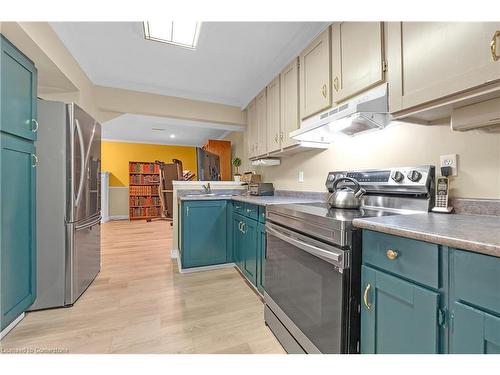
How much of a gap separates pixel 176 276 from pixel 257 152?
5.90 ft

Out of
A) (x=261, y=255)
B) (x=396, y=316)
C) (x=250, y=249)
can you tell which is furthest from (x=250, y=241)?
(x=396, y=316)

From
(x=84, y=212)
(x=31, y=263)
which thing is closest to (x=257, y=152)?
(x=84, y=212)

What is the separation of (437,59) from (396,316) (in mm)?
1079

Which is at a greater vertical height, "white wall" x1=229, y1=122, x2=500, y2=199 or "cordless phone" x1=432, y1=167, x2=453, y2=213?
"white wall" x1=229, y1=122, x2=500, y2=199

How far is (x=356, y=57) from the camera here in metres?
1.42

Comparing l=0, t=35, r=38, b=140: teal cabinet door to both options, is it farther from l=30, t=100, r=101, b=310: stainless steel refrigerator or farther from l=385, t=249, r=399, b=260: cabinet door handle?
l=385, t=249, r=399, b=260: cabinet door handle

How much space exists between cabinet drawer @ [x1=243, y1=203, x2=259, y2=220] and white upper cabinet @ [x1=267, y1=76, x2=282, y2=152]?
0.73 m

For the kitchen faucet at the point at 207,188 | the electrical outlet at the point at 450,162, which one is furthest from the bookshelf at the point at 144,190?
the electrical outlet at the point at 450,162

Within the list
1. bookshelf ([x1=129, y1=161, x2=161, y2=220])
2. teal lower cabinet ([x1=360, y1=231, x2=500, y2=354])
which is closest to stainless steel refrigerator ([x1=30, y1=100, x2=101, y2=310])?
teal lower cabinet ([x1=360, y1=231, x2=500, y2=354])

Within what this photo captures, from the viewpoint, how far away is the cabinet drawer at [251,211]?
6.72ft

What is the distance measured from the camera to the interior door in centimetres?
191

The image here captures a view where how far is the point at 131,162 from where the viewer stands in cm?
669

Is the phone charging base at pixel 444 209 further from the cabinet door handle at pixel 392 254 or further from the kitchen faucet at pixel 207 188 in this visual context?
the kitchen faucet at pixel 207 188
